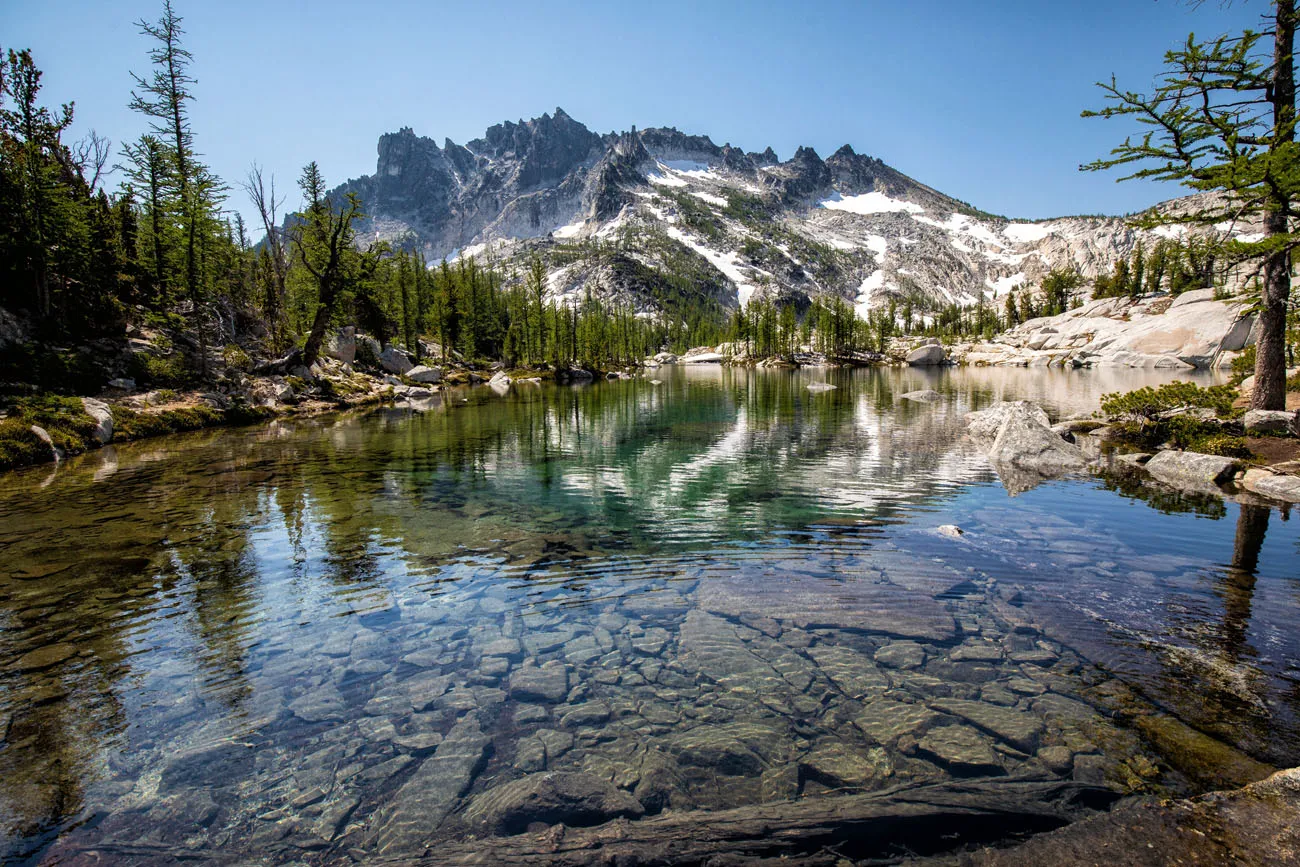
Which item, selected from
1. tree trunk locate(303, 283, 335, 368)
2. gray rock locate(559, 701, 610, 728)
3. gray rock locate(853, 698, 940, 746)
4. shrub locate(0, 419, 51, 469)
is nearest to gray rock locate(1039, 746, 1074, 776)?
gray rock locate(853, 698, 940, 746)

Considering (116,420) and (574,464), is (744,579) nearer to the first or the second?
(574,464)

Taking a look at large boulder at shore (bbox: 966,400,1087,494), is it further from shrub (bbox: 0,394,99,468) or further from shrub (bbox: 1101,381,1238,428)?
shrub (bbox: 0,394,99,468)

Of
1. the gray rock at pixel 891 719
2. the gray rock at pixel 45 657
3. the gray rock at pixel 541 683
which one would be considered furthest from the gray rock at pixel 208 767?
the gray rock at pixel 891 719

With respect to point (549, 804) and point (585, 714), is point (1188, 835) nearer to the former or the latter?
point (549, 804)

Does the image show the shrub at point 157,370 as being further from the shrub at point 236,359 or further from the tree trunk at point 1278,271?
the tree trunk at point 1278,271

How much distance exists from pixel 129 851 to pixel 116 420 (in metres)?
32.9

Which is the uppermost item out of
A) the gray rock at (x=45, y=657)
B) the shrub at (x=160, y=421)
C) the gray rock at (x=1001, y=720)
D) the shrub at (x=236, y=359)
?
the shrub at (x=236, y=359)

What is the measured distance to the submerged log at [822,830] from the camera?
4.34 meters

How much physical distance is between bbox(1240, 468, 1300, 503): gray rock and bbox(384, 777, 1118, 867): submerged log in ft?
50.2

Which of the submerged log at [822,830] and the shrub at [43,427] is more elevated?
the shrub at [43,427]

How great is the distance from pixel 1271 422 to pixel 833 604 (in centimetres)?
1913

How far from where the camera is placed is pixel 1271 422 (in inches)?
675

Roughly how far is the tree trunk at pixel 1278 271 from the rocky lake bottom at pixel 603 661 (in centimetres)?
704

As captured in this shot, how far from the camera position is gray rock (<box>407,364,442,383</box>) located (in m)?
65.6
